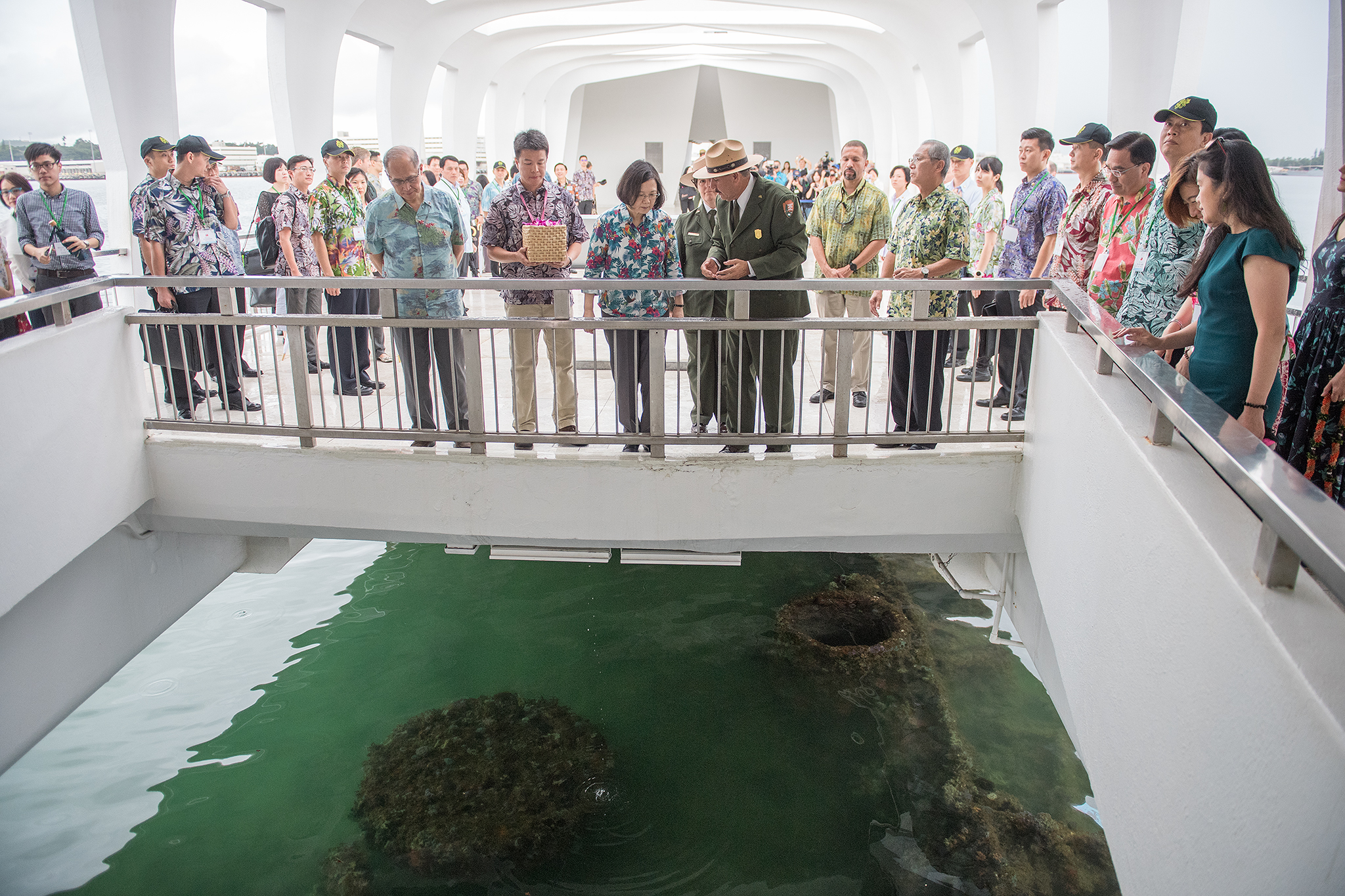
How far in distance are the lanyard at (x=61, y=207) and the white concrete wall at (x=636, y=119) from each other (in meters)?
28.8

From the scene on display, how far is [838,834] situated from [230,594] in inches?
262

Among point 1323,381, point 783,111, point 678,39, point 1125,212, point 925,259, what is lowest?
point 1323,381

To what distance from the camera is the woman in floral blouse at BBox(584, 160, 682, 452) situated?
15.4 feet

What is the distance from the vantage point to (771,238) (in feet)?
15.1

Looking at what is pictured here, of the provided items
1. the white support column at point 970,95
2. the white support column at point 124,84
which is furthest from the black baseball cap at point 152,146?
the white support column at point 970,95

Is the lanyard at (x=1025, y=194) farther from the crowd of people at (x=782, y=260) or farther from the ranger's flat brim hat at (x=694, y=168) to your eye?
the ranger's flat brim hat at (x=694, y=168)

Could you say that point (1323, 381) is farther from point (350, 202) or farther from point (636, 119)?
point (636, 119)

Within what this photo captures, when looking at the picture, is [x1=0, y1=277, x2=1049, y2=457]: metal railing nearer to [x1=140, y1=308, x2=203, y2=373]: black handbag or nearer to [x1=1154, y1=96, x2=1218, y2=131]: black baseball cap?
[x1=140, y1=308, x2=203, y2=373]: black handbag

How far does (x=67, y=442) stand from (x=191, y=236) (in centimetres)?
178

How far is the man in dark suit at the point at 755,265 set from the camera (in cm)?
447

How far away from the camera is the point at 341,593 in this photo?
912 cm

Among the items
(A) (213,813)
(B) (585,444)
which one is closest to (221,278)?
(B) (585,444)

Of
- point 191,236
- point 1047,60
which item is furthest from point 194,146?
point 1047,60

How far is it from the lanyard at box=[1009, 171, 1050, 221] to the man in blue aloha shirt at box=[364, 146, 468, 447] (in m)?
3.49
